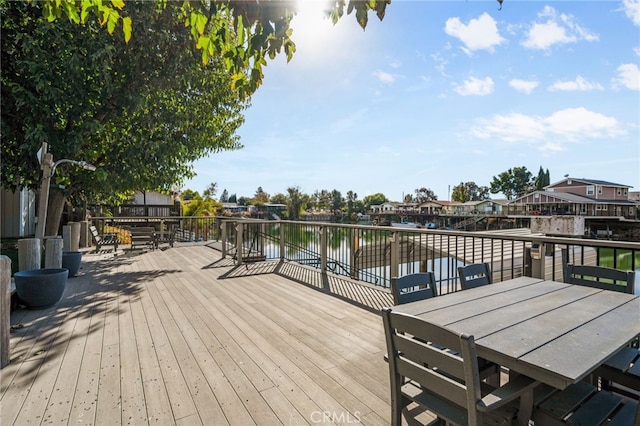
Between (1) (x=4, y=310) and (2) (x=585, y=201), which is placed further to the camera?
(2) (x=585, y=201)

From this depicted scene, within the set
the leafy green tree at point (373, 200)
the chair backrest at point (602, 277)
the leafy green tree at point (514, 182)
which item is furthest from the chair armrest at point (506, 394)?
the leafy green tree at point (514, 182)

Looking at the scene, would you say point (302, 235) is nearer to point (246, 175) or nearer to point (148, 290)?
point (148, 290)

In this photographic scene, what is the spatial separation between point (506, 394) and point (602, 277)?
168cm

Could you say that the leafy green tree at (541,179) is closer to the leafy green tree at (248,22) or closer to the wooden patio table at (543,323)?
the wooden patio table at (543,323)

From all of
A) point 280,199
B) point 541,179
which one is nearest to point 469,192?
point 541,179

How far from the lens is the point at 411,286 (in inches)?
76.3

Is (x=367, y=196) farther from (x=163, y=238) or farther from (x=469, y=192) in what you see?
(x=163, y=238)

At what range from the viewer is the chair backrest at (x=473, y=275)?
214cm

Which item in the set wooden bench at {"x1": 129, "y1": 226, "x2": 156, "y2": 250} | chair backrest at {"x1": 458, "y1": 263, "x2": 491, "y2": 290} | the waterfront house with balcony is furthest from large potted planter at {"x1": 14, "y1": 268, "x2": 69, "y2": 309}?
the waterfront house with balcony

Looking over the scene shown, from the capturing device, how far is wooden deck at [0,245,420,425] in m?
1.85

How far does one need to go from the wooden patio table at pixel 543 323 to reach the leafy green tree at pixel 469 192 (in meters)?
70.9

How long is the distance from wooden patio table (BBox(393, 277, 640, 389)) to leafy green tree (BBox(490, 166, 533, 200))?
71.1 meters

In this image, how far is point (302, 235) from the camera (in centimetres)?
665

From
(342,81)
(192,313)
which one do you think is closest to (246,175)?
(342,81)
